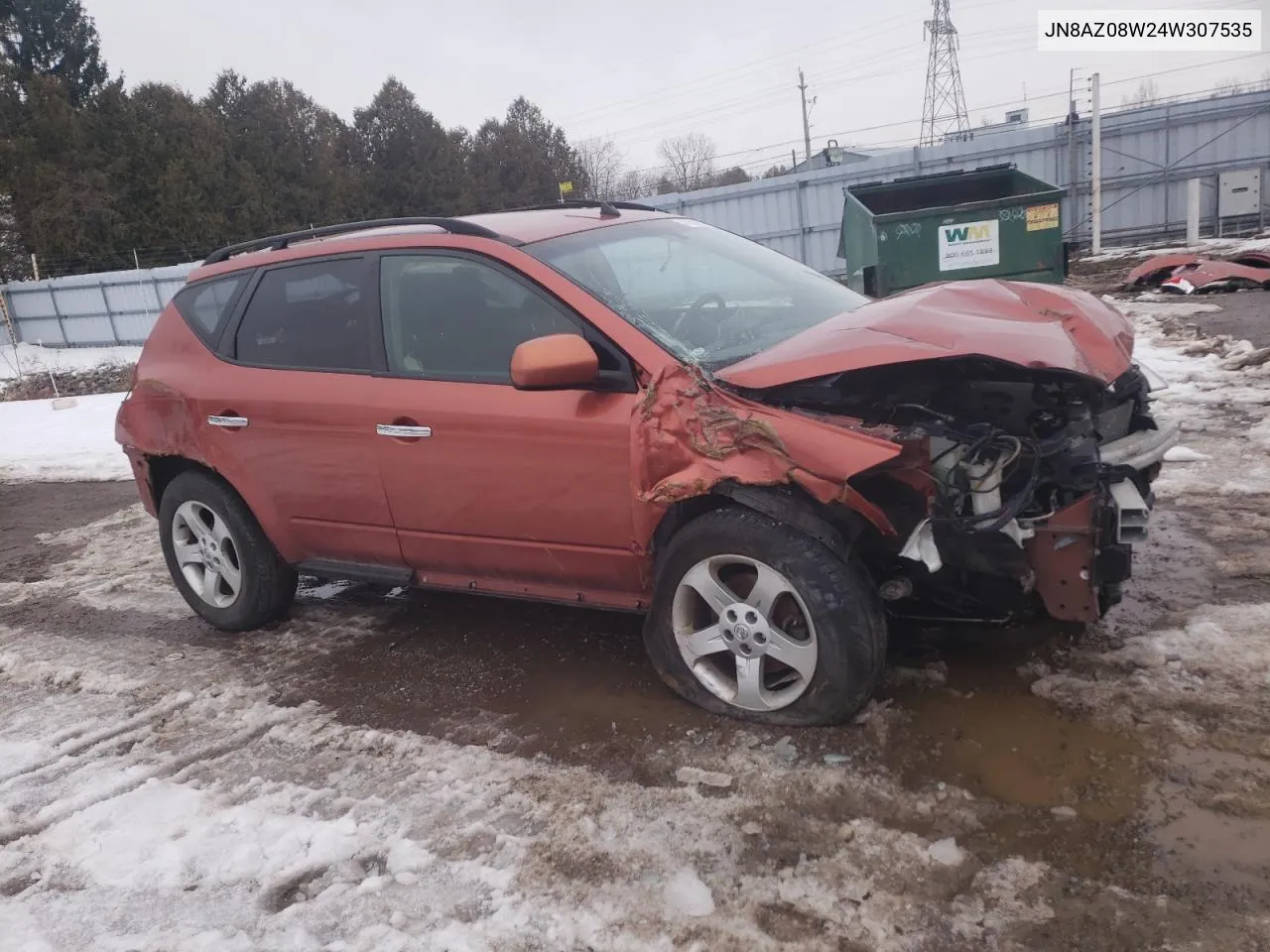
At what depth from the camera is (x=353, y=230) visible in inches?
173

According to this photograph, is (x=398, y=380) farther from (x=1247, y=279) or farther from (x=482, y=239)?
(x=1247, y=279)

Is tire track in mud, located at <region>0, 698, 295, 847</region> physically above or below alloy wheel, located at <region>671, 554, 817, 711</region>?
below

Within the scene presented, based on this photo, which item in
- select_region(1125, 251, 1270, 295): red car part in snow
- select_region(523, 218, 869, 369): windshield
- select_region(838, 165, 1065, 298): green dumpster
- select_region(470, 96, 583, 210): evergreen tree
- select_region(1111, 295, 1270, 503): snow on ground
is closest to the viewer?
select_region(523, 218, 869, 369): windshield

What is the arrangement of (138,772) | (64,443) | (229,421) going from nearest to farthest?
(138,772)
(229,421)
(64,443)

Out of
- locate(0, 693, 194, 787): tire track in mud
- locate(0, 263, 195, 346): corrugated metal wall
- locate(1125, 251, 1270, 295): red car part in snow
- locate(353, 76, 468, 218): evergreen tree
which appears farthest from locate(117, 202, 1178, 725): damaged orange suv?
locate(353, 76, 468, 218): evergreen tree

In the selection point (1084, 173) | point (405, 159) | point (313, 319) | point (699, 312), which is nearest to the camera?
point (699, 312)

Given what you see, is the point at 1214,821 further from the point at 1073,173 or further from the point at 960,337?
the point at 1073,173

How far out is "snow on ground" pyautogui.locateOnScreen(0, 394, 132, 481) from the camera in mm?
9391

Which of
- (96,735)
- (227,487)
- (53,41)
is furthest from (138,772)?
(53,41)

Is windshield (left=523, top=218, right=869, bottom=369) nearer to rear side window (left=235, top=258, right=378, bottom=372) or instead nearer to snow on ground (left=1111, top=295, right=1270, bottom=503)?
rear side window (left=235, top=258, right=378, bottom=372)

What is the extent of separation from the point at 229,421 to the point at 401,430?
109 centimetres

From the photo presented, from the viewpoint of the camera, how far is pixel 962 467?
2982 mm

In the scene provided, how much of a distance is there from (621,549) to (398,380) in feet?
3.89

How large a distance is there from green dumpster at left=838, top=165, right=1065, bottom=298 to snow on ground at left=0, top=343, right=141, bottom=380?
60.4 ft
